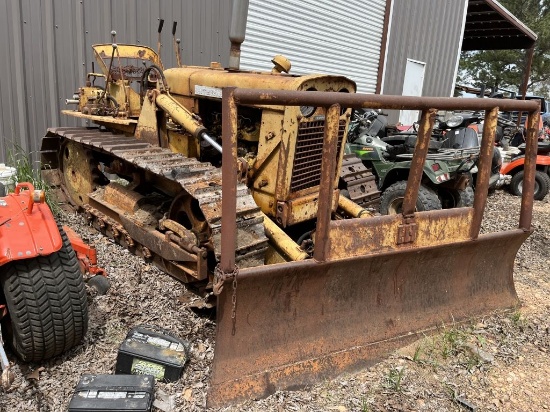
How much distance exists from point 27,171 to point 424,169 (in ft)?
14.9

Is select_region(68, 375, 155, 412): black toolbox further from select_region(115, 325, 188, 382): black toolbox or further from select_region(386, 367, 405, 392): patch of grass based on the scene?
select_region(386, 367, 405, 392): patch of grass

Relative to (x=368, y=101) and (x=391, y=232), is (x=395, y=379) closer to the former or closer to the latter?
(x=391, y=232)

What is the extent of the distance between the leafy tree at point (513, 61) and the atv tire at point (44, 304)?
97.3 ft

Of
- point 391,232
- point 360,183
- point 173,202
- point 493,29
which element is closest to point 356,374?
Result: point 391,232

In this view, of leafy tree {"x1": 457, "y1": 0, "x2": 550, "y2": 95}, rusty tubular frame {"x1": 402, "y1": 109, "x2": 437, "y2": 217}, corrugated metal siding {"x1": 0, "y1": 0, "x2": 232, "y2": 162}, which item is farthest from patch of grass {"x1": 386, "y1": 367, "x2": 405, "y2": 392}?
leafy tree {"x1": 457, "y1": 0, "x2": 550, "y2": 95}

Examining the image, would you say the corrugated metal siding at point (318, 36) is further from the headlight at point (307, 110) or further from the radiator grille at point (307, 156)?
the headlight at point (307, 110)

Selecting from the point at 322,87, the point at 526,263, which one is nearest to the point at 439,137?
the point at 526,263

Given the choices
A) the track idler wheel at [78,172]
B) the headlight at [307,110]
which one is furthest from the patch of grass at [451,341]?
the track idler wheel at [78,172]

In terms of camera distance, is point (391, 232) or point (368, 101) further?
point (391, 232)

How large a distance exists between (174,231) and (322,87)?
1527mm

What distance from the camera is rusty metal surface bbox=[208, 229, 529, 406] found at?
269 centimetres

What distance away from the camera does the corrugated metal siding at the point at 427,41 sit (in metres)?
12.0

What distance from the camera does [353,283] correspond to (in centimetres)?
308

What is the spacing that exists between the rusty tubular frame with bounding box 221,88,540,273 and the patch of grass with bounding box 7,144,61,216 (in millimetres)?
3233
